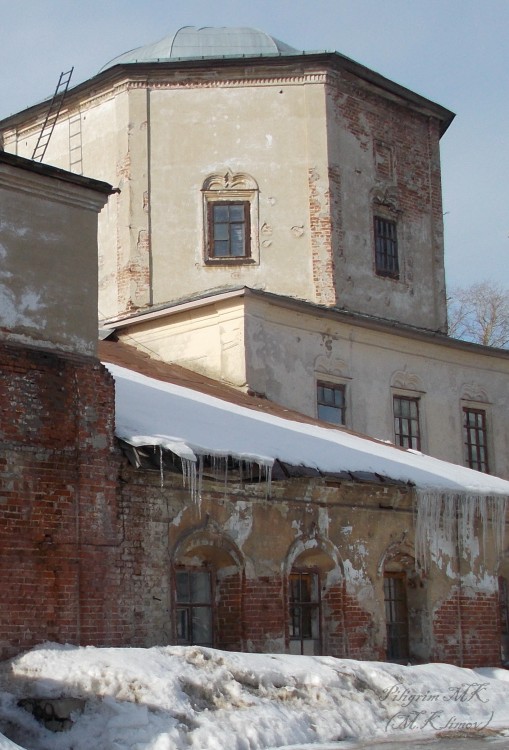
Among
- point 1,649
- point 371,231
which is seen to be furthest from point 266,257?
point 1,649

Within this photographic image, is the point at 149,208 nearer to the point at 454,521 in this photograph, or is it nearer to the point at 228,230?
the point at 228,230

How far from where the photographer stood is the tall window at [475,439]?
22594mm

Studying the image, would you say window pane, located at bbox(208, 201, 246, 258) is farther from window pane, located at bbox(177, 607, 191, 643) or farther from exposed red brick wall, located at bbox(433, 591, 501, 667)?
window pane, located at bbox(177, 607, 191, 643)

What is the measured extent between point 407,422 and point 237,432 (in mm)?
8040

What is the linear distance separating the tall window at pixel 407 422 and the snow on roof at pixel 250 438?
3212 millimetres

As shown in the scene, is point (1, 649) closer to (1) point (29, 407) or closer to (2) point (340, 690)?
(1) point (29, 407)

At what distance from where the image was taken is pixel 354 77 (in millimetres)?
22469

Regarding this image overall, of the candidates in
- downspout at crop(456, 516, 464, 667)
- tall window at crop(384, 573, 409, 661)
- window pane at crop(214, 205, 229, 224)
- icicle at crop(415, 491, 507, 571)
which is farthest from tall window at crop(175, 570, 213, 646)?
window pane at crop(214, 205, 229, 224)

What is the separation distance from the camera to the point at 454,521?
17.2 m

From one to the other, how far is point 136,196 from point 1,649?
1218 cm

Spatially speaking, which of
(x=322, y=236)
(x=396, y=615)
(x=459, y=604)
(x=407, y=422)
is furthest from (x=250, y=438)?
(x=322, y=236)

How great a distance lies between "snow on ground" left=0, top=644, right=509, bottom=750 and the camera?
9.88 m

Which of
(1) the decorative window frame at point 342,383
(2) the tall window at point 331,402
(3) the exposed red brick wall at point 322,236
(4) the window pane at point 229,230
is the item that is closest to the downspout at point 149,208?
(4) the window pane at point 229,230

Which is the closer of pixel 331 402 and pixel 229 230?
pixel 331 402
